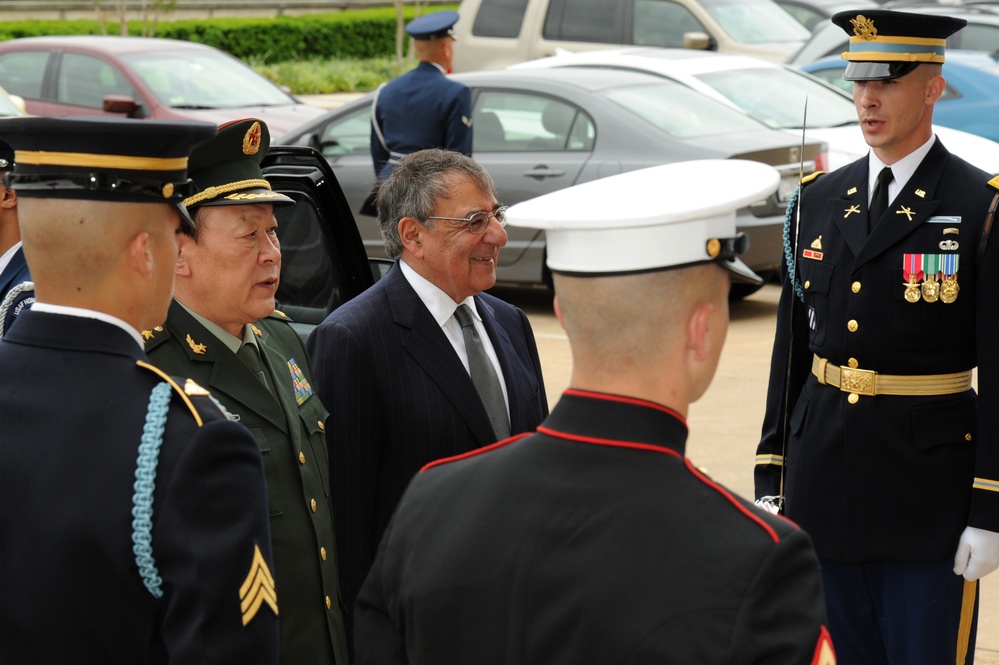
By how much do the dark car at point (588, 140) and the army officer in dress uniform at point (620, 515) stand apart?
22.0ft

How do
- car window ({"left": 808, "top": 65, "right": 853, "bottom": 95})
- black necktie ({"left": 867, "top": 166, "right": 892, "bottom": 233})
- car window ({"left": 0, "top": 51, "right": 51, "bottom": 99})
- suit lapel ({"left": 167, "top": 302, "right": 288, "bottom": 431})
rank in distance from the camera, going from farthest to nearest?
car window ({"left": 0, "top": 51, "right": 51, "bottom": 99})
car window ({"left": 808, "top": 65, "right": 853, "bottom": 95})
black necktie ({"left": 867, "top": 166, "right": 892, "bottom": 233})
suit lapel ({"left": 167, "top": 302, "right": 288, "bottom": 431})

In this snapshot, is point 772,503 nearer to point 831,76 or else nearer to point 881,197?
point 881,197

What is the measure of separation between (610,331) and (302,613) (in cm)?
142

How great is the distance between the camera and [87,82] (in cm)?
1191

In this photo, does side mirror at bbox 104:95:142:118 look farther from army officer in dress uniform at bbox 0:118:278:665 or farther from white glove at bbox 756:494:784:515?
army officer in dress uniform at bbox 0:118:278:665

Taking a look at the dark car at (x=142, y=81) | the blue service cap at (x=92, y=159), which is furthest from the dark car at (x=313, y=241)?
the dark car at (x=142, y=81)

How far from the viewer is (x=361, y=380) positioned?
345 cm

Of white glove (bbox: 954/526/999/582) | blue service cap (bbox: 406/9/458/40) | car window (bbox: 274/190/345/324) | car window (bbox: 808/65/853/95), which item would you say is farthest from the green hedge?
white glove (bbox: 954/526/999/582)

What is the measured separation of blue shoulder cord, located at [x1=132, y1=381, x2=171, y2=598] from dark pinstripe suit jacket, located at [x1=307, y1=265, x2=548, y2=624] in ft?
4.29

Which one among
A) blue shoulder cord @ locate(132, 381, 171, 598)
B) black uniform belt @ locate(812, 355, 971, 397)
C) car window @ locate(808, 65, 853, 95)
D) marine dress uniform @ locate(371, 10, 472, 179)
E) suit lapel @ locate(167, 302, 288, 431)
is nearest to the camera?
blue shoulder cord @ locate(132, 381, 171, 598)

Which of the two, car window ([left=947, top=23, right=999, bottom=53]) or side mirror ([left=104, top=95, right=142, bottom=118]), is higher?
car window ([left=947, top=23, right=999, bottom=53])

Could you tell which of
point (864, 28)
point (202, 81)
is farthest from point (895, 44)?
point (202, 81)

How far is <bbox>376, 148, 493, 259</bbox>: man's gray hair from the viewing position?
3.63 meters

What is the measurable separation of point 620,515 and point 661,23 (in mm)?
12676
